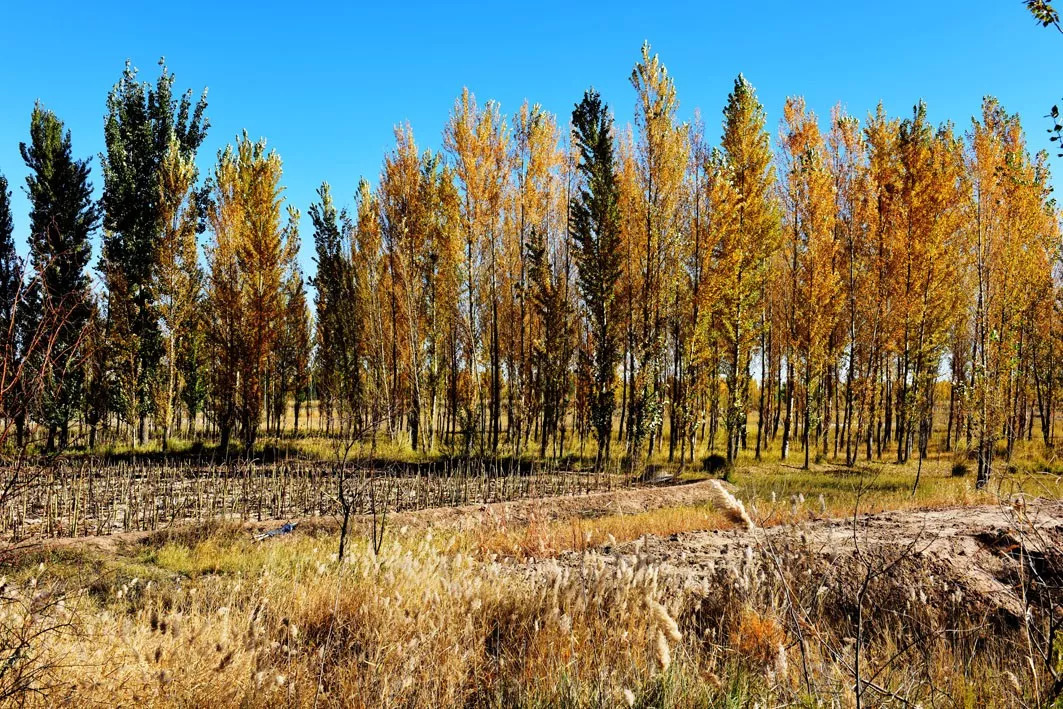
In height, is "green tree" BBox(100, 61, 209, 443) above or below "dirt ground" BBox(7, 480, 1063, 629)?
above

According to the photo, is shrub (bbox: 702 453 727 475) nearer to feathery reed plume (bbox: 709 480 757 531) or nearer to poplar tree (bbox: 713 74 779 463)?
poplar tree (bbox: 713 74 779 463)

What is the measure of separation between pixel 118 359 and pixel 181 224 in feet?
14.1

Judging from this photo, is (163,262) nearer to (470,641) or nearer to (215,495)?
(215,495)

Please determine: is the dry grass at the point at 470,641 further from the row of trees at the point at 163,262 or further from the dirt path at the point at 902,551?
the row of trees at the point at 163,262

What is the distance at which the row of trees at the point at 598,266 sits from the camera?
1661 cm

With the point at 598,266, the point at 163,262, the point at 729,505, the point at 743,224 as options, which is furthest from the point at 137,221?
the point at 729,505

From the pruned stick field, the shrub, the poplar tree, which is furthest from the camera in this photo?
the poplar tree

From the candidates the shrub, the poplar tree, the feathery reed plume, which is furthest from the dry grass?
the poplar tree

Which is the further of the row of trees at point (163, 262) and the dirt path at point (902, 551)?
the row of trees at point (163, 262)

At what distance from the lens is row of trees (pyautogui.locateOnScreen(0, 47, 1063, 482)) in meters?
16.6

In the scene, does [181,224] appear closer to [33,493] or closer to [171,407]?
[171,407]

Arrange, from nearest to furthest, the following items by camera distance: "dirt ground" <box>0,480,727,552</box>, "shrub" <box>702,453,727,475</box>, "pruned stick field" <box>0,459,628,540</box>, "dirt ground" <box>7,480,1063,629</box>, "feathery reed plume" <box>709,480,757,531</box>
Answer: "feathery reed plume" <box>709,480,757,531</box> → "dirt ground" <box>7,480,1063,629</box> → "dirt ground" <box>0,480,727,552</box> → "pruned stick field" <box>0,459,628,540</box> → "shrub" <box>702,453,727,475</box>

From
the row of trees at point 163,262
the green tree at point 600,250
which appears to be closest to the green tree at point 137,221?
the row of trees at point 163,262

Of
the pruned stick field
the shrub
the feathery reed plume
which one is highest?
the feathery reed plume
